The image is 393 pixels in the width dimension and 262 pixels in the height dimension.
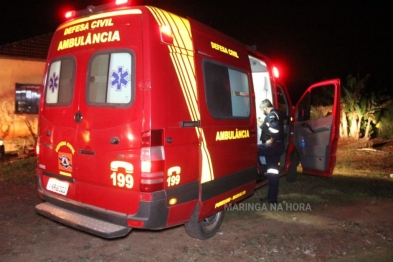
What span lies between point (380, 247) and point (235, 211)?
82.4 inches

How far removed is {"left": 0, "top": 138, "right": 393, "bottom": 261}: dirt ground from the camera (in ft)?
13.5

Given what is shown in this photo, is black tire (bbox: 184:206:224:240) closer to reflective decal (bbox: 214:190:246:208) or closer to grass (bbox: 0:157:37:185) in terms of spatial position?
reflective decal (bbox: 214:190:246:208)

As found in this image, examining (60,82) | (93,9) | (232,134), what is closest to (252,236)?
(232,134)

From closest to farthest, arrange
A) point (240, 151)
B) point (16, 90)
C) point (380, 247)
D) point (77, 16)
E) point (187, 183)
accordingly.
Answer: point (187, 183)
point (77, 16)
point (380, 247)
point (240, 151)
point (16, 90)

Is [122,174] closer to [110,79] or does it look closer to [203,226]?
[110,79]

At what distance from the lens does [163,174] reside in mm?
3412

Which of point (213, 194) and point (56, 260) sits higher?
point (213, 194)

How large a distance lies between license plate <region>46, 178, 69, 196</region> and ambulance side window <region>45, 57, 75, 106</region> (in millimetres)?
855

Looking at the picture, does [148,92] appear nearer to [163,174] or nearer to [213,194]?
[163,174]

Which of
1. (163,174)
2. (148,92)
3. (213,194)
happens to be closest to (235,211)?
(213,194)

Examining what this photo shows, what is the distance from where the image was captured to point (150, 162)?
3322 mm

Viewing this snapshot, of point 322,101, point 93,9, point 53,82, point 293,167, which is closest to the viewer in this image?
point 93,9

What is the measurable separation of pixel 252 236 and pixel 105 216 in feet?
6.57

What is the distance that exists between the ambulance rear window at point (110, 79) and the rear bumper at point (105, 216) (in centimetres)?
100
